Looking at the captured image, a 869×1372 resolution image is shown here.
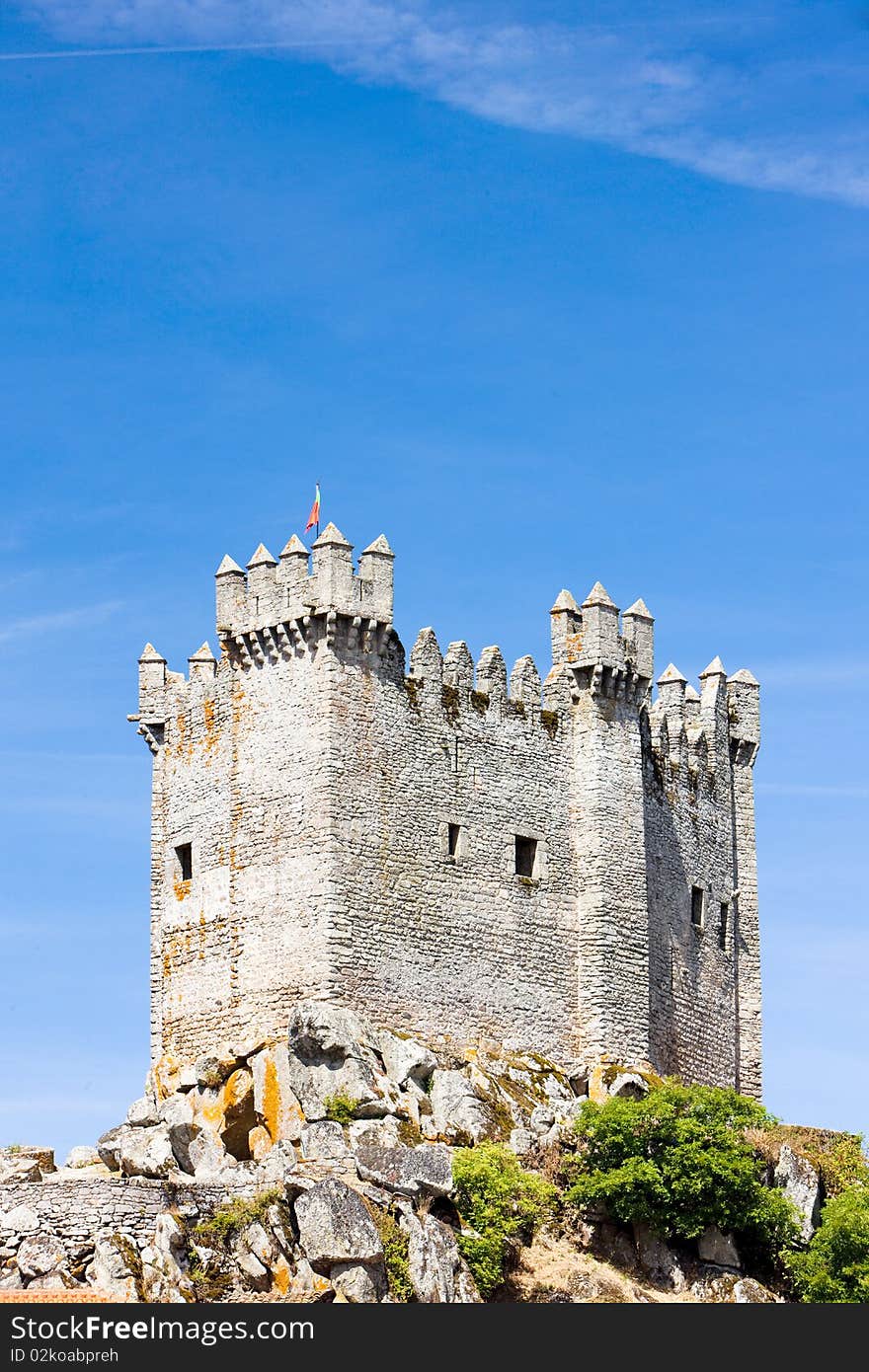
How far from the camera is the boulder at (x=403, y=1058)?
6038 centimetres

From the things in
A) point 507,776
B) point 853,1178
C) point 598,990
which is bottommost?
point 853,1178

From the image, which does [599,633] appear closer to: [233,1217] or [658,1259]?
[658,1259]

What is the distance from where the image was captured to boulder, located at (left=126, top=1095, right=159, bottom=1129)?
61.7 metres

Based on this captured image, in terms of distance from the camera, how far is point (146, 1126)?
61656 millimetres

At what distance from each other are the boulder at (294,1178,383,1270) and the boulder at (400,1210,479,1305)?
0.91 m

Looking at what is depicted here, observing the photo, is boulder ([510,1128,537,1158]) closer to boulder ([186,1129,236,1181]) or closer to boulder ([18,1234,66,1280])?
boulder ([186,1129,236,1181])

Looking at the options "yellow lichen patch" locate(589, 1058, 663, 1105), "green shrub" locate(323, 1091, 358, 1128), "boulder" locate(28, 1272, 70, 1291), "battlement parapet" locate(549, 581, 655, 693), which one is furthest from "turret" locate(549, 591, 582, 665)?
"boulder" locate(28, 1272, 70, 1291)

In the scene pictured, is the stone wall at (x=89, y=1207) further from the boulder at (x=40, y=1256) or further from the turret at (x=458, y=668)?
the turret at (x=458, y=668)

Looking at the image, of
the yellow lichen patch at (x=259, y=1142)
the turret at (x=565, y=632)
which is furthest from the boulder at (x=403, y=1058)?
the turret at (x=565, y=632)

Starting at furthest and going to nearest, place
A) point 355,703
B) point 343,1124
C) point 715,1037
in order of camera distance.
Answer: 1. point 715,1037
2. point 355,703
3. point 343,1124

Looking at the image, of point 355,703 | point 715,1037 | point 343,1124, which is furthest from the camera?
point 715,1037

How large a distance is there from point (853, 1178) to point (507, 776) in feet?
39.3

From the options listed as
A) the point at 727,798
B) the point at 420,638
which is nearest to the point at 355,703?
the point at 420,638

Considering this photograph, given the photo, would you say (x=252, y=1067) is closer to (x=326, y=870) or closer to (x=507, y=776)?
(x=326, y=870)
